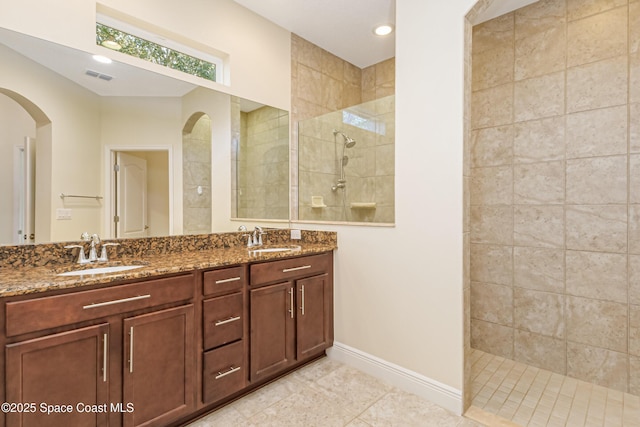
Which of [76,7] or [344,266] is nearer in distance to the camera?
[76,7]

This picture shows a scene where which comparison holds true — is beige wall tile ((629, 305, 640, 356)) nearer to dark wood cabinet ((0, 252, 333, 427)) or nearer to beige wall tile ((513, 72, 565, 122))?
beige wall tile ((513, 72, 565, 122))

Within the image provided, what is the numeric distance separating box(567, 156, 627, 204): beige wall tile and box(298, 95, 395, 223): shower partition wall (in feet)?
4.34

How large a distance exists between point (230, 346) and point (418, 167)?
1.58m

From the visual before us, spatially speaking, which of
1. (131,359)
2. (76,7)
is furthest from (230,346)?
(76,7)

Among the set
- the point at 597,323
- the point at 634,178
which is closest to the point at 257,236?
the point at 597,323

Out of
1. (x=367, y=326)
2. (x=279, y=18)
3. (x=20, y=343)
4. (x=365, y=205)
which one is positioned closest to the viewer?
(x=20, y=343)

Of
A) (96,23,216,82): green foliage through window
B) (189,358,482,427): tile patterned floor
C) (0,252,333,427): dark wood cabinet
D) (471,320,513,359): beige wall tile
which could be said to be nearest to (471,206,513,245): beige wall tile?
(471,320,513,359): beige wall tile

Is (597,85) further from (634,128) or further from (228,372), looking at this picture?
(228,372)

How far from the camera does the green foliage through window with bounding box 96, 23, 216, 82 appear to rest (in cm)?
190

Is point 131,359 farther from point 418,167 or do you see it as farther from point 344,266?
point 418,167

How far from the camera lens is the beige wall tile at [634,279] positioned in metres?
2.00

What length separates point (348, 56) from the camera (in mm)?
3295

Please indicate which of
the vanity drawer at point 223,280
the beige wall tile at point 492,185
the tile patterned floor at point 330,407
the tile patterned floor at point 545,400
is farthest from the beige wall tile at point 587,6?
the vanity drawer at point 223,280

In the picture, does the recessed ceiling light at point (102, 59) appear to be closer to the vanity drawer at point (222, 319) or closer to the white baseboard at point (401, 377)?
the vanity drawer at point (222, 319)
